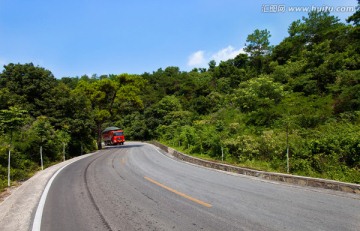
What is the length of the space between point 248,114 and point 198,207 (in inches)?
843

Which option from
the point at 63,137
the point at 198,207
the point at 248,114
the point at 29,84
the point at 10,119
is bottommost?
the point at 198,207

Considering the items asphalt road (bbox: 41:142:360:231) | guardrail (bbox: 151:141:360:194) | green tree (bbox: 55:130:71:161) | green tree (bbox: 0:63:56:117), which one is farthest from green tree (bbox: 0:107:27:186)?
green tree (bbox: 0:63:56:117)

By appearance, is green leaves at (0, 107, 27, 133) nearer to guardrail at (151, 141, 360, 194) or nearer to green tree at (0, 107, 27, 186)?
green tree at (0, 107, 27, 186)

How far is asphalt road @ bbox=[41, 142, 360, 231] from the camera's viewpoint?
568cm

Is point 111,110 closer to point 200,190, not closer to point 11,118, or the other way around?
point 11,118

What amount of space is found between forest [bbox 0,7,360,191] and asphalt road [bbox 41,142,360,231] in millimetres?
3272

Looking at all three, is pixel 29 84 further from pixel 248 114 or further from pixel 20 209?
pixel 20 209

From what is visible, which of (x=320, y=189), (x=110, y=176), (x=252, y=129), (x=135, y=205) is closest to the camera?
(x=135, y=205)

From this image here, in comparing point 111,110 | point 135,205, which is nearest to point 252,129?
point 135,205

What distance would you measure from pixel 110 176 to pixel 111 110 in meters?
30.1

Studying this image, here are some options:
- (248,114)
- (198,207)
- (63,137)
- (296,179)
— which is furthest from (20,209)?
(248,114)

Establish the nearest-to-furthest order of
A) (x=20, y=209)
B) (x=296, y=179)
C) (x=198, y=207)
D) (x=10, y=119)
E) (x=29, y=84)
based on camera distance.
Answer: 1. (x=198, y=207)
2. (x=20, y=209)
3. (x=296, y=179)
4. (x=10, y=119)
5. (x=29, y=84)

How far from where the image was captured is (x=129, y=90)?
40.1 metres

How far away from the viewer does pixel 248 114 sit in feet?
89.4
